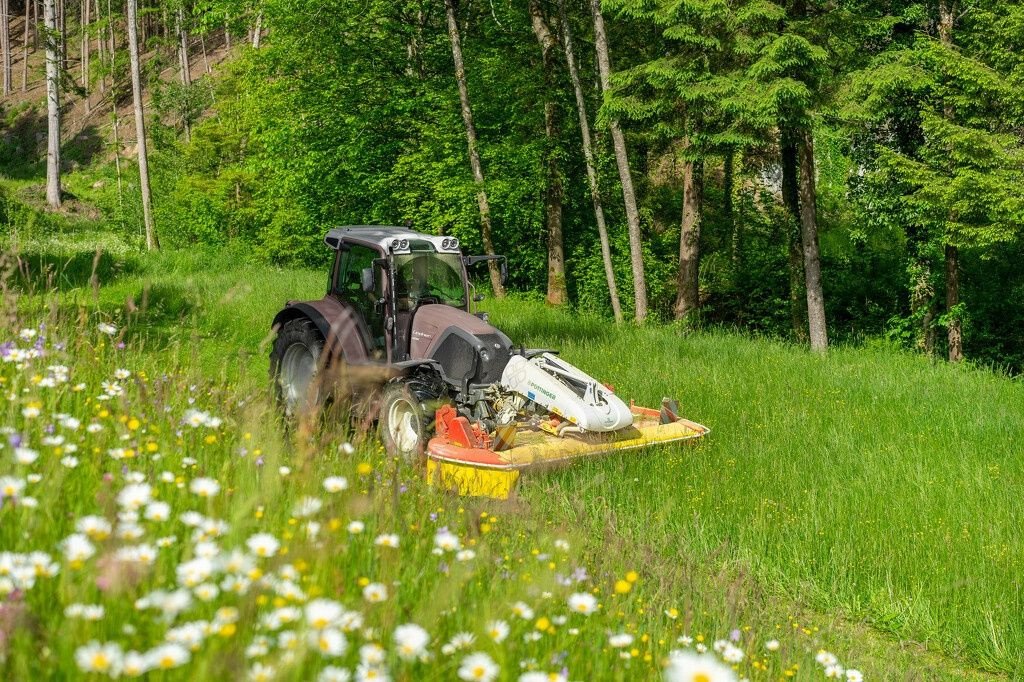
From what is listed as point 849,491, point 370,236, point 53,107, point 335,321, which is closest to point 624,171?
point 370,236

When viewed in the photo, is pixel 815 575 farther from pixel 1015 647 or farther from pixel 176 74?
pixel 176 74

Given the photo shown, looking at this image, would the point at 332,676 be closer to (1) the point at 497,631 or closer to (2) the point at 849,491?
(1) the point at 497,631

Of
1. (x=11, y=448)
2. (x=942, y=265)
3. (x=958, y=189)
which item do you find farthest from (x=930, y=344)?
(x=11, y=448)

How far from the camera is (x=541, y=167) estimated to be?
18688mm

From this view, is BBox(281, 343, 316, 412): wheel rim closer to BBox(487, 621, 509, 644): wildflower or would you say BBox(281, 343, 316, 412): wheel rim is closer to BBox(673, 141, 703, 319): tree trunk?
BBox(487, 621, 509, 644): wildflower

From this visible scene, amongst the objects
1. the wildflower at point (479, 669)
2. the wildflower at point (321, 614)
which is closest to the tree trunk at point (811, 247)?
the wildflower at point (479, 669)

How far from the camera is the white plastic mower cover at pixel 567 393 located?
6.93m

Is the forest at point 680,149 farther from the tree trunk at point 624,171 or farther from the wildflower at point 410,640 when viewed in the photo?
the wildflower at point 410,640

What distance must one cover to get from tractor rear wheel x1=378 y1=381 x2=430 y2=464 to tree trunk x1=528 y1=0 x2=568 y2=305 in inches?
466

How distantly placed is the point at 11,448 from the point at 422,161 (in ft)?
57.0

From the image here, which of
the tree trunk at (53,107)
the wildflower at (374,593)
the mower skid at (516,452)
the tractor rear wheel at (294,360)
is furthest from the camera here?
the tree trunk at (53,107)

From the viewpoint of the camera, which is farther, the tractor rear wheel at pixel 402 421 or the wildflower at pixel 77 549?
the tractor rear wheel at pixel 402 421

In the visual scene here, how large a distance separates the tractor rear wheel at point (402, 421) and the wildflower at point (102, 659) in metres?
5.40

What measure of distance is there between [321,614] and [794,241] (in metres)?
16.9
